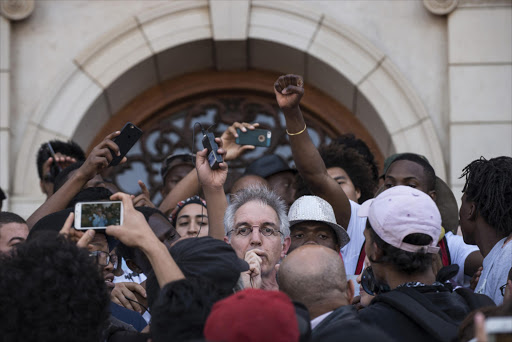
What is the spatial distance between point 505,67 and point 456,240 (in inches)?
118

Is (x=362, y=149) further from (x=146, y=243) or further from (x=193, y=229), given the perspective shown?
(x=146, y=243)

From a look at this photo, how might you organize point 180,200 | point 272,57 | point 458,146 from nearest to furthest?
point 180,200
point 458,146
point 272,57

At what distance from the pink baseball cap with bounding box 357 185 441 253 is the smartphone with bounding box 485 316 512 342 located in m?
1.47

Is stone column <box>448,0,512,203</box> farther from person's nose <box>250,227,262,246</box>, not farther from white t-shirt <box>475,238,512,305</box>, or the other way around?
white t-shirt <box>475,238,512,305</box>

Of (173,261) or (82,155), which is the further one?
(82,155)

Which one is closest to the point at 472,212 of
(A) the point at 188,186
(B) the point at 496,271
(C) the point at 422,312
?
(B) the point at 496,271

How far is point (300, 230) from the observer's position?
5.21m

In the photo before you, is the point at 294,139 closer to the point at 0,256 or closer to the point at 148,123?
the point at 0,256

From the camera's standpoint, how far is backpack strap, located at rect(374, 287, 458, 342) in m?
3.52

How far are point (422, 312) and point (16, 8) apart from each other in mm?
5639

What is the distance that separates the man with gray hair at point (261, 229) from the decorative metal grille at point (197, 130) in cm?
324

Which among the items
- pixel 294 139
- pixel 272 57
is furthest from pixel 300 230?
pixel 272 57

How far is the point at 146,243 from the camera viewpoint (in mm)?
3652

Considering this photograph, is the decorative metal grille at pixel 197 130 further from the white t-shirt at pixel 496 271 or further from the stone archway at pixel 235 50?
the white t-shirt at pixel 496 271
